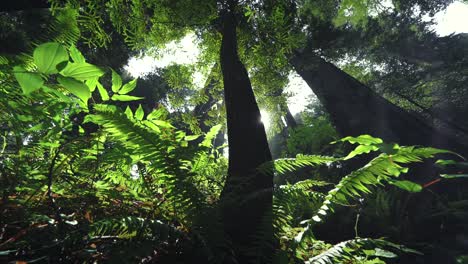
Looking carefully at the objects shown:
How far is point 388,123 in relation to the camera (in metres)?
5.92

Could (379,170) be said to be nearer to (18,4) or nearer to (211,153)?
(211,153)

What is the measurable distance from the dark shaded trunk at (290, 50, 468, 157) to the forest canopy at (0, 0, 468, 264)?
0.04 metres

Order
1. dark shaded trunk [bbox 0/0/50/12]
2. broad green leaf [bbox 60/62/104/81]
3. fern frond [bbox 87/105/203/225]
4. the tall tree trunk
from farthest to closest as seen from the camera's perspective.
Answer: dark shaded trunk [bbox 0/0/50/12] < the tall tree trunk < fern frond [bbox 87/105/203/225] < broad green leaf [bbox 60/62/104/81]

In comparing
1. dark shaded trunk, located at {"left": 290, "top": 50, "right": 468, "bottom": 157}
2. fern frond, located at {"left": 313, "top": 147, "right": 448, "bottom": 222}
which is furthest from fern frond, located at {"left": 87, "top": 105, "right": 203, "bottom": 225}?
dark shaded trunk, located at {"left": 290, "top": 50, "right": 468, "bottom": 157}

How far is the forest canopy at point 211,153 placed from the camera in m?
0.91

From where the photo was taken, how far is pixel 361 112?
627 centimetres

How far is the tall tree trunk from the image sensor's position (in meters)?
1.28

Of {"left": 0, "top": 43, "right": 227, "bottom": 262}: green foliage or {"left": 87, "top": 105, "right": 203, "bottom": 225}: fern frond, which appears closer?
{"left": 0, "top": 43, "right": 227, "bottom": 262}: green foliage

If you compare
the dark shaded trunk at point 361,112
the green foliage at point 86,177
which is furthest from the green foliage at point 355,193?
the dark shaded trunk at point 361,112

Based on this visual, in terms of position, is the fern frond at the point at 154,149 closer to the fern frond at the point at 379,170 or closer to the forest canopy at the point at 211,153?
the forest canopy at the point at 211,153

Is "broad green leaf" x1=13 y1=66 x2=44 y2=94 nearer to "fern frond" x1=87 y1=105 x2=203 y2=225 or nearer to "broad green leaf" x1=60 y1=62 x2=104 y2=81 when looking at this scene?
"broad green leaf" x1=60 y1=62 x2=104 y2=81

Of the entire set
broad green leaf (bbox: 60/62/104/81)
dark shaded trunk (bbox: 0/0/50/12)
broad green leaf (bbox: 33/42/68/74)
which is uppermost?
dark shaded trunk (bbox: 0/0/50/12)

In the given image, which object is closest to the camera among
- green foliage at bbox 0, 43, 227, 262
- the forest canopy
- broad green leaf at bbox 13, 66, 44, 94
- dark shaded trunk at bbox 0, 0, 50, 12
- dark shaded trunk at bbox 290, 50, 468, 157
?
broad green leaf at bbox 13, 66, 44, 94

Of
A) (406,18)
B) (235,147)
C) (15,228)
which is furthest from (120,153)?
(406,18)
